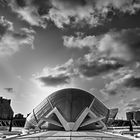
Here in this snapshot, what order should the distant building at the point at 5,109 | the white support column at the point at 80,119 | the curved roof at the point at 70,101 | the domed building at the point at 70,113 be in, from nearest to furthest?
the white support column at the point at 80,119, the domed building at the point at 70,113, the curved roof at the point at 70,101, the distant building at the point at 5,109

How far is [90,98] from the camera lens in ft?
166

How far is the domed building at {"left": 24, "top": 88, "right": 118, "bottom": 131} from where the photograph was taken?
40.4 metres

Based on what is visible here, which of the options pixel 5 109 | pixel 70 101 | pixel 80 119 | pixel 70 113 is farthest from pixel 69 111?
pixel 5 109

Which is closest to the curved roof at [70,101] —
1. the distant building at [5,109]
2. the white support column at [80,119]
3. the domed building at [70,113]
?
the domed building at [70,113]

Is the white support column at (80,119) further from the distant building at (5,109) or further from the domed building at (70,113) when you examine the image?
the distant building at (5,109)

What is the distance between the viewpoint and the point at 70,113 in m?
42.8

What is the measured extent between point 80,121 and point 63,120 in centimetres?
385

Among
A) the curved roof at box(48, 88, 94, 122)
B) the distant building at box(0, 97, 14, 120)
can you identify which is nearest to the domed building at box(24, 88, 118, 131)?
the curved roof at box(48, 88, 94, 122)

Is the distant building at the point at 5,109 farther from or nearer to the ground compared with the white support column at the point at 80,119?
farther from the ground

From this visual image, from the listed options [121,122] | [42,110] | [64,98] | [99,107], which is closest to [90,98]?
[99,107]

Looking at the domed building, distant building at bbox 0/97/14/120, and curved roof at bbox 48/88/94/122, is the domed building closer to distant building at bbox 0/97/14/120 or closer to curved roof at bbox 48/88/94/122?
curved roof at bbox 48/88/94/122

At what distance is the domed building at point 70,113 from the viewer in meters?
40.4

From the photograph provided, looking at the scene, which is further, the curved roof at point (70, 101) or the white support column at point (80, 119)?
the curved roof at point (70, 101)

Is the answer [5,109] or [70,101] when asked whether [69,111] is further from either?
[5,109]
